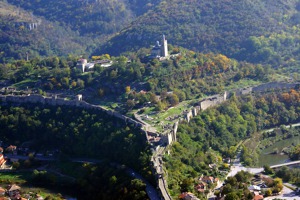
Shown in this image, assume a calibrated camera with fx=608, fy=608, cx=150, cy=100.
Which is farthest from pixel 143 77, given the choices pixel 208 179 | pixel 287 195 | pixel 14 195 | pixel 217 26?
pixel 217 26

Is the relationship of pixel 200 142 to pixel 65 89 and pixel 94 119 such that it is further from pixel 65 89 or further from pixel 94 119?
pixel 65 89

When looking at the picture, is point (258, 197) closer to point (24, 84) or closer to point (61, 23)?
point (24, 84)

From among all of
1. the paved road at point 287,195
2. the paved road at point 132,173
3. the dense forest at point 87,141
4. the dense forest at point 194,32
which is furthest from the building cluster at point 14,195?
the dense forest at point 194,32

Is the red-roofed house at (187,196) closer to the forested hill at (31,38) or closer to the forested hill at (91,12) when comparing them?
the forested hill at (31,38)

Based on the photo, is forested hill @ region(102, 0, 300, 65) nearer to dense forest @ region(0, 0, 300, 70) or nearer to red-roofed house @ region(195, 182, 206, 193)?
dense forest @ region(0, 0, 300, 70)

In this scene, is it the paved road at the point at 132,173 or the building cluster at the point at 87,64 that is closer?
the paved road at the point at 132,173

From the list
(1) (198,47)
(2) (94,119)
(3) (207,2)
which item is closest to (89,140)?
(2) (94,119)
